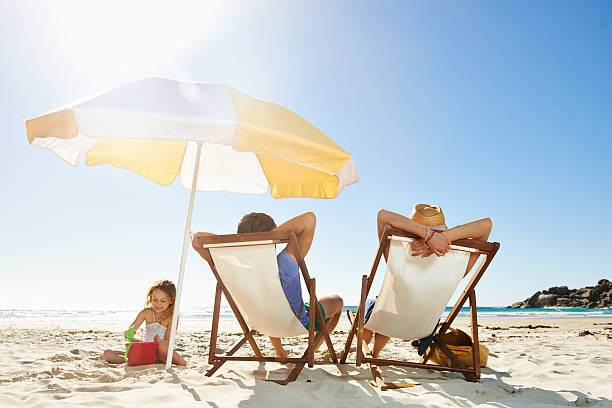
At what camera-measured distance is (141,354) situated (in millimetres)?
3436

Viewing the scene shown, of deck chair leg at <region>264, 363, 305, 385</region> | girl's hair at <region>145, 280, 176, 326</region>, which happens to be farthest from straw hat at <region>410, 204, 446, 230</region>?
girl's hair at <region>145, 280, 176, 326</region>

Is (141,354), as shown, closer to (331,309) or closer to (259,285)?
(259,285)

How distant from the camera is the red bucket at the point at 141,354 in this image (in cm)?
342

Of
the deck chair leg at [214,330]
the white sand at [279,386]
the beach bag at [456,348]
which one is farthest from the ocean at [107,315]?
the beach bag at [456,348]

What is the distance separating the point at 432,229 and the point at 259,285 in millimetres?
1264

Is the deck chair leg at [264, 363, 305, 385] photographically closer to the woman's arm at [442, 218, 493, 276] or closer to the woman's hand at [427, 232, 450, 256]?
the woman's hand at [427, 232, 450, 256]

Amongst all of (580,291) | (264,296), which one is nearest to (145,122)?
(264,296)

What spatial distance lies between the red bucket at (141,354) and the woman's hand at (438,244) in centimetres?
243

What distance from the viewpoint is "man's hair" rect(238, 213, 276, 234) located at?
9.92 ft

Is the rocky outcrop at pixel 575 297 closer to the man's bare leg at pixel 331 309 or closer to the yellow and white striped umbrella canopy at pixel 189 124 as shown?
the man's bare leg at pixel 331 309

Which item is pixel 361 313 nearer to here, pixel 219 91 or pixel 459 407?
pixel 459 407

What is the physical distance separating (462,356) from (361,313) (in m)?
1.08

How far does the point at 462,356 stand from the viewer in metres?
3.39

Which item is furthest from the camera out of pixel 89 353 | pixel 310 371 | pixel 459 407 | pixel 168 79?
pixel 89 353
